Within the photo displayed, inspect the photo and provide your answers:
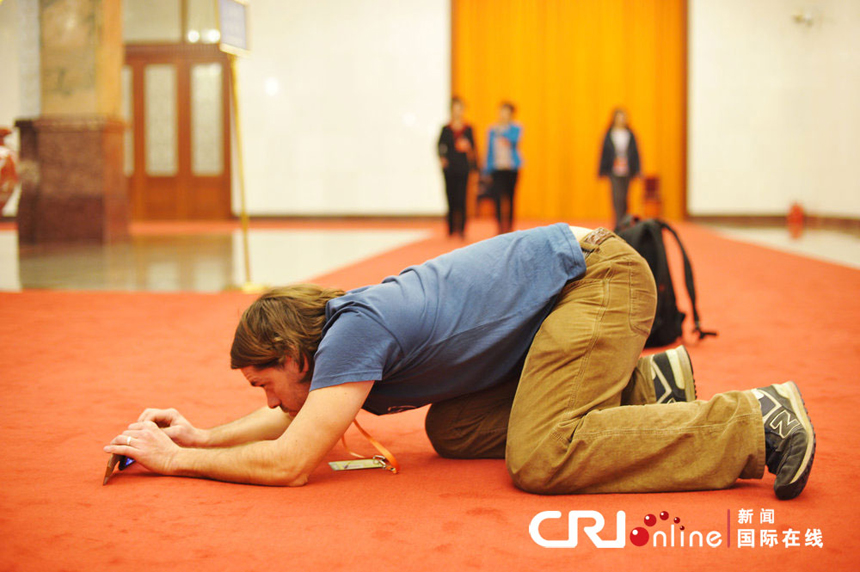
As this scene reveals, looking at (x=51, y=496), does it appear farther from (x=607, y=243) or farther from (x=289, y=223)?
(x=289, y=223)

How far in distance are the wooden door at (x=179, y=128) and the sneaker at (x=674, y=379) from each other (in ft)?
46.1

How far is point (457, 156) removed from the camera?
9.86 m

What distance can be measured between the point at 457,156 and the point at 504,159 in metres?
0.54

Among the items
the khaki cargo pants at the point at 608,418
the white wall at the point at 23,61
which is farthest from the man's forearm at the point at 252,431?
the white wall at the point at 23,61

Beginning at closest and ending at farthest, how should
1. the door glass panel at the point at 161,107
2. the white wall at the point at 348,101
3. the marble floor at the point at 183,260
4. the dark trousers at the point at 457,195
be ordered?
the marble floor at the point at 183,260, the dark trousers at the point at 457,195, the white wall at the point at 348,101, the door glass panel at the point at 161,107

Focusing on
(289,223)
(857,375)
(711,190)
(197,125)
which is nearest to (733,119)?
(711,190)

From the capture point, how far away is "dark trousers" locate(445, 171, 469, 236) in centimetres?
1002

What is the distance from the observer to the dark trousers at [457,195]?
10023mm

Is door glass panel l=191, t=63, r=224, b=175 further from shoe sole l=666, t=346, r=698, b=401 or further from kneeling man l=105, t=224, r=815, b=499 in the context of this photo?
shoe sole l=666, t=346, r=698, b=401

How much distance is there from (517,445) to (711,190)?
13634 millimetres

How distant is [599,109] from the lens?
14.7m

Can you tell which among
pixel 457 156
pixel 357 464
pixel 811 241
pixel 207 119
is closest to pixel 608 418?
pixel 357 464

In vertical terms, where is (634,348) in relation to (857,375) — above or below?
above

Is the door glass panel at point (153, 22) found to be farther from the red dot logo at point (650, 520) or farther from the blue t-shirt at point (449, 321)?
the red dot logo at point (650, 520)
